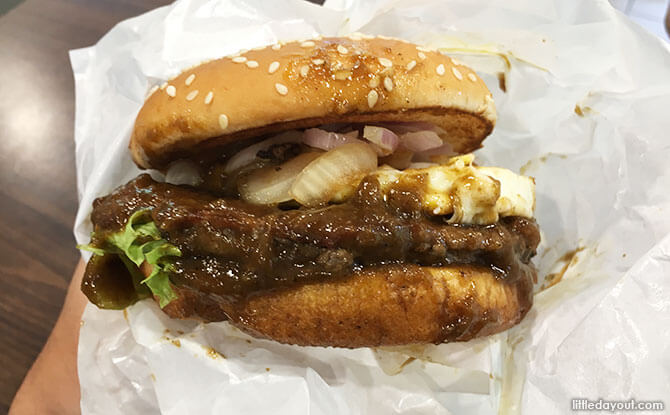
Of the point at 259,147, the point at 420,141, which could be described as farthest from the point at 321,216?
the point at 420,141

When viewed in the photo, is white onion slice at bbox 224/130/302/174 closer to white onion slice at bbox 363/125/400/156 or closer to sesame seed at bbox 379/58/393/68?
white onion slice at bbox 363/125/400/156

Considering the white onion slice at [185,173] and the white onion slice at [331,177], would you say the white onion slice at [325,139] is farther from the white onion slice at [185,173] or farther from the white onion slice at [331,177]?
the white onion slice at [185,173]

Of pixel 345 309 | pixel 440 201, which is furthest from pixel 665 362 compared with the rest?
pixel 345 309

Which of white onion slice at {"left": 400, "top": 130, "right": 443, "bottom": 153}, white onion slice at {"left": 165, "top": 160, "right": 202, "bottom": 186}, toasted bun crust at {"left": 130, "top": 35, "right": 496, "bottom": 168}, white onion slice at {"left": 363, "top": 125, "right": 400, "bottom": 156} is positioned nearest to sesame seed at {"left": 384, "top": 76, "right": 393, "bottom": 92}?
toasted bun crust at {"left": 130, "top": 35, "right": 496, "bottom": 168}

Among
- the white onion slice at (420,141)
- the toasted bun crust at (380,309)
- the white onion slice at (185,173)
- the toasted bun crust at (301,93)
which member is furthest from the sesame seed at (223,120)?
the white onion slice at (420,141)

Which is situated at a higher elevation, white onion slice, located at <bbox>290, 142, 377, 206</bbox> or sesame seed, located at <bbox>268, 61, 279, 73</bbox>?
sesame seed, located at <bbox>268, 61, 279, 73</bbox>

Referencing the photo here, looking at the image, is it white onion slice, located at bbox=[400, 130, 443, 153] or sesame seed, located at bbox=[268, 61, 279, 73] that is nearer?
sesame seed, located at bbox=[268, 61, 279, 73]

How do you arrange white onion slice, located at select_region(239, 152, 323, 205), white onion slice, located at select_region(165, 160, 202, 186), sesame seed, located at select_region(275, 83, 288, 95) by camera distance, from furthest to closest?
white onion slice, located at select_region(165, 160, 202, 186)
white onion slice, located at select_region(239, 152, 323, 205)
sesame seed, located at select_region(275, 83, 288, 95)
